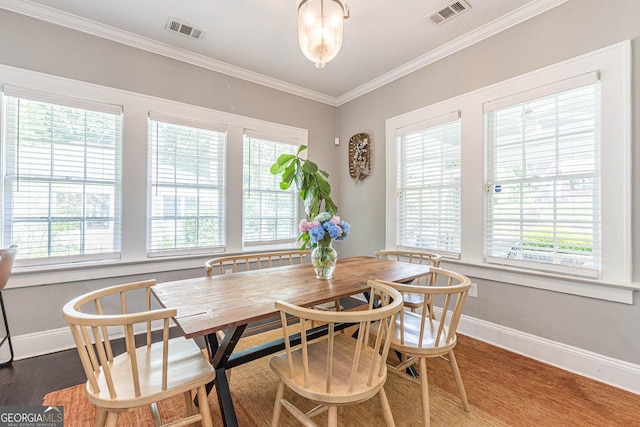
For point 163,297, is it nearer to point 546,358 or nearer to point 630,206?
point 546,358

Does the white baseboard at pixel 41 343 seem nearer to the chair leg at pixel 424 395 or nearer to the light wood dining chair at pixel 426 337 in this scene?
the light wood dining chair at pixel 426 337

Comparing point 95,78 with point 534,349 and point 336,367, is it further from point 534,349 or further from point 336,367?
point 534,349

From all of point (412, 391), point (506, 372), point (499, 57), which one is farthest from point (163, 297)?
point (499, 57)

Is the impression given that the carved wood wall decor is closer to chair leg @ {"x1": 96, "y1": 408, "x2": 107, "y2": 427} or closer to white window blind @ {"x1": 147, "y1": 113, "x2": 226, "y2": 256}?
white window blind @ {"x1": 147, "y1": 113, "x2": 226, "y2": 256}

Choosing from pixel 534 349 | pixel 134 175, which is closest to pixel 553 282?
pixel 534 349

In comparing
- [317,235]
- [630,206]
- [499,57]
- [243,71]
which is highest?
[243,71]

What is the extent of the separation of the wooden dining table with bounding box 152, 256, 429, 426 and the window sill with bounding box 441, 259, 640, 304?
2.76 ft

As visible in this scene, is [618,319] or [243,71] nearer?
[618,319]

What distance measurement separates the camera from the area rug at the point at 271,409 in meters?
1.65

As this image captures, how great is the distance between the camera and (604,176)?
6.74 ft

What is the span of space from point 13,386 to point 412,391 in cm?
273

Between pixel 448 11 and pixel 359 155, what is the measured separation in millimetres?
1872

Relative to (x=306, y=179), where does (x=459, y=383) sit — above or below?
below

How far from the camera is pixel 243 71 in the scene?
3.41 meters
